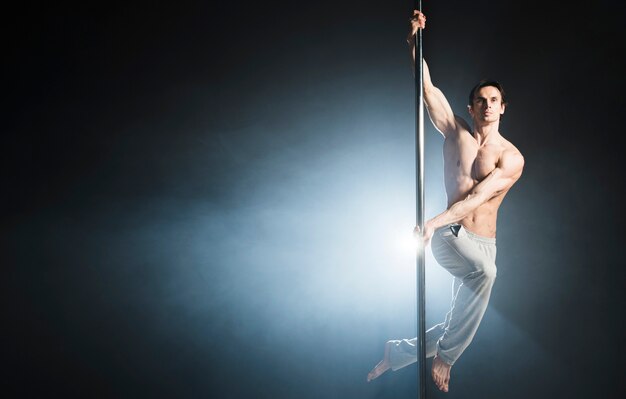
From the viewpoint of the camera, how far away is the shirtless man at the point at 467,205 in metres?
2.25

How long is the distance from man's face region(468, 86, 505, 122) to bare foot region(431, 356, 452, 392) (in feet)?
3.23

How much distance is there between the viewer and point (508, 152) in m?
2.30

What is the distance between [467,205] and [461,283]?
316mm

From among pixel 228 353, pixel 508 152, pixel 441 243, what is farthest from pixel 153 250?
pixel 508 152

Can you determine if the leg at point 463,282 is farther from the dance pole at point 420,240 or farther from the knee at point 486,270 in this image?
the dance pole at point 420,240

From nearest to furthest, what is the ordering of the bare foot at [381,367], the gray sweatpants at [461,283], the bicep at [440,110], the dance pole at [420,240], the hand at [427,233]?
the dance pole at [420,240] → the hand at [427,233] → the gray sweatpants at [461,283] → the bicep at [440,110] → the bare foot at [381,367]

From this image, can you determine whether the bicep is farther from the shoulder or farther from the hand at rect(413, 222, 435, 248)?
the hand at rect(413, 222, 435, 248)

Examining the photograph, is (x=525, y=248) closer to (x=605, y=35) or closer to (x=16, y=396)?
(x=605, y=35)

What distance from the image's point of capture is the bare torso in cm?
226

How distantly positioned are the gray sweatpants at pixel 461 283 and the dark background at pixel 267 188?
4.5 inches

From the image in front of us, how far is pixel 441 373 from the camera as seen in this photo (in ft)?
7.73

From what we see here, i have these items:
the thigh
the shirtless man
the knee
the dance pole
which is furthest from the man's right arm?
the knee

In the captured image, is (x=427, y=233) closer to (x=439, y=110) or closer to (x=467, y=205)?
(x=467, y=205)

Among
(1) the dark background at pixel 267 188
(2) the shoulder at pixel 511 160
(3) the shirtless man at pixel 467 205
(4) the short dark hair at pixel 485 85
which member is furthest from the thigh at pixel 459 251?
(4) the short dark hair at pixel 485 85
